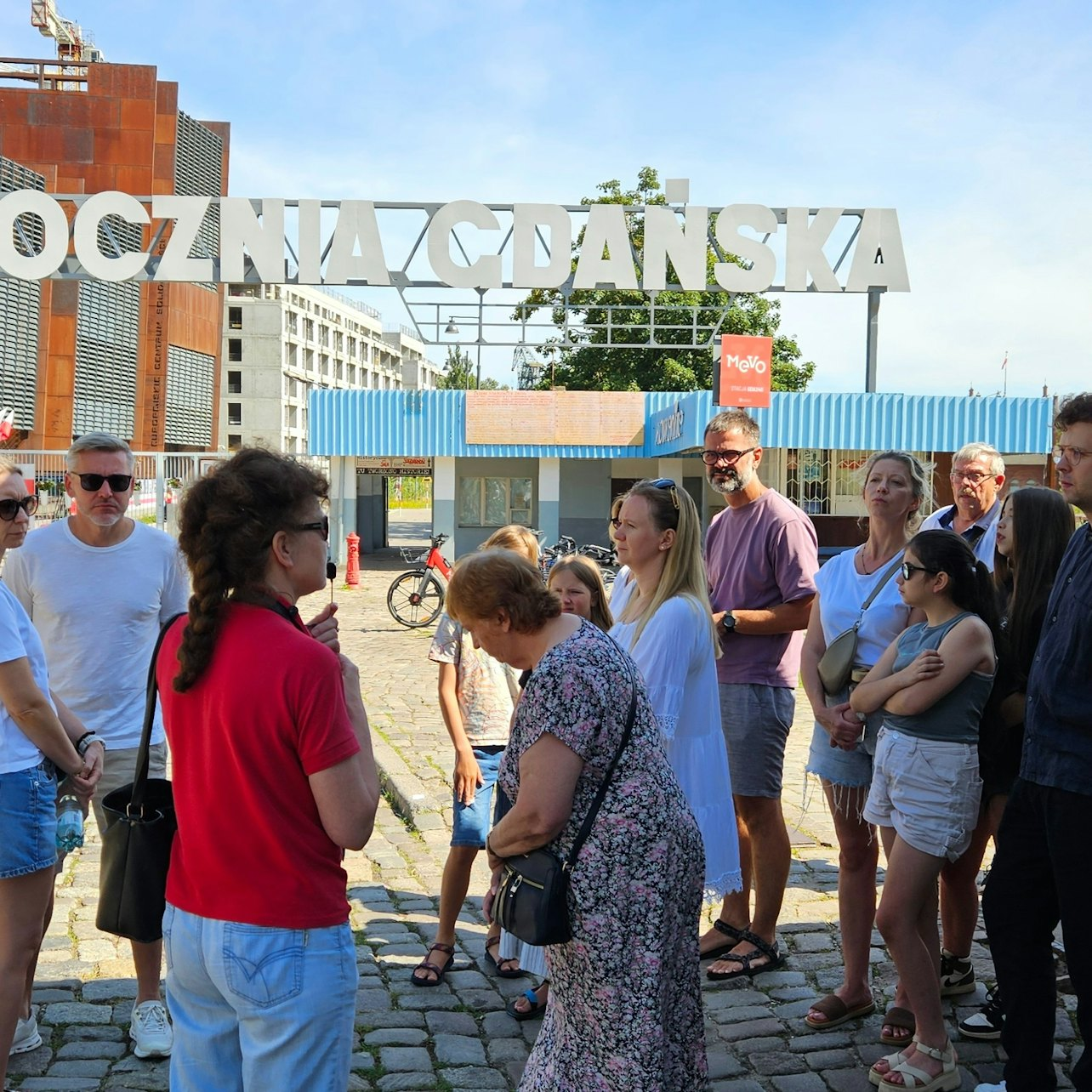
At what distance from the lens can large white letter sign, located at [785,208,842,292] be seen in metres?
22.7

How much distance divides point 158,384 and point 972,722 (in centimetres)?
4937

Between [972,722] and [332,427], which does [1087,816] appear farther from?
[332,427]

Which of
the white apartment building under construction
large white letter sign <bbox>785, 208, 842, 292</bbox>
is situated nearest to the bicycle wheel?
large white letter sign <bbox>785, 208, 842, 292</bbox>

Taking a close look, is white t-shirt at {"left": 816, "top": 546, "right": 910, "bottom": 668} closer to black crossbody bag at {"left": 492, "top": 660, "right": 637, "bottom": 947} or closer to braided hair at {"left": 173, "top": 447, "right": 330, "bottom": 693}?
black crossbody bag at {"left": 492, "top": 660, "right": 637, "bottom": 947}

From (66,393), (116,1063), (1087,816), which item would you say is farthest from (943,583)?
(66,393)

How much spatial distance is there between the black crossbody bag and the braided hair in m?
0.83

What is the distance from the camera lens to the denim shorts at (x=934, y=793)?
3471 mm

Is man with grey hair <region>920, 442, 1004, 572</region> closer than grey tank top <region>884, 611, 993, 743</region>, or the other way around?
grey tank top <region>884, 611, 993, 743</region>

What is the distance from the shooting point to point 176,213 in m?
22.7

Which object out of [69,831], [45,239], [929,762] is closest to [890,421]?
Result: [45,239]

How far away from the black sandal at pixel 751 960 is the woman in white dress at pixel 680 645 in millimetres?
680

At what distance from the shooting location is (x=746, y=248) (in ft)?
75.8

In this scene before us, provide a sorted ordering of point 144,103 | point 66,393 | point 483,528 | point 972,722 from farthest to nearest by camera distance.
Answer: point 144,103
point 66,393
point 483,528
point 972,722

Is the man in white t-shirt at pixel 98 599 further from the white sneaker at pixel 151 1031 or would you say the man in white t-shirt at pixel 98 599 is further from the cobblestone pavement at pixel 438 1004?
the cobblestone pavement at pixel 438 1004
